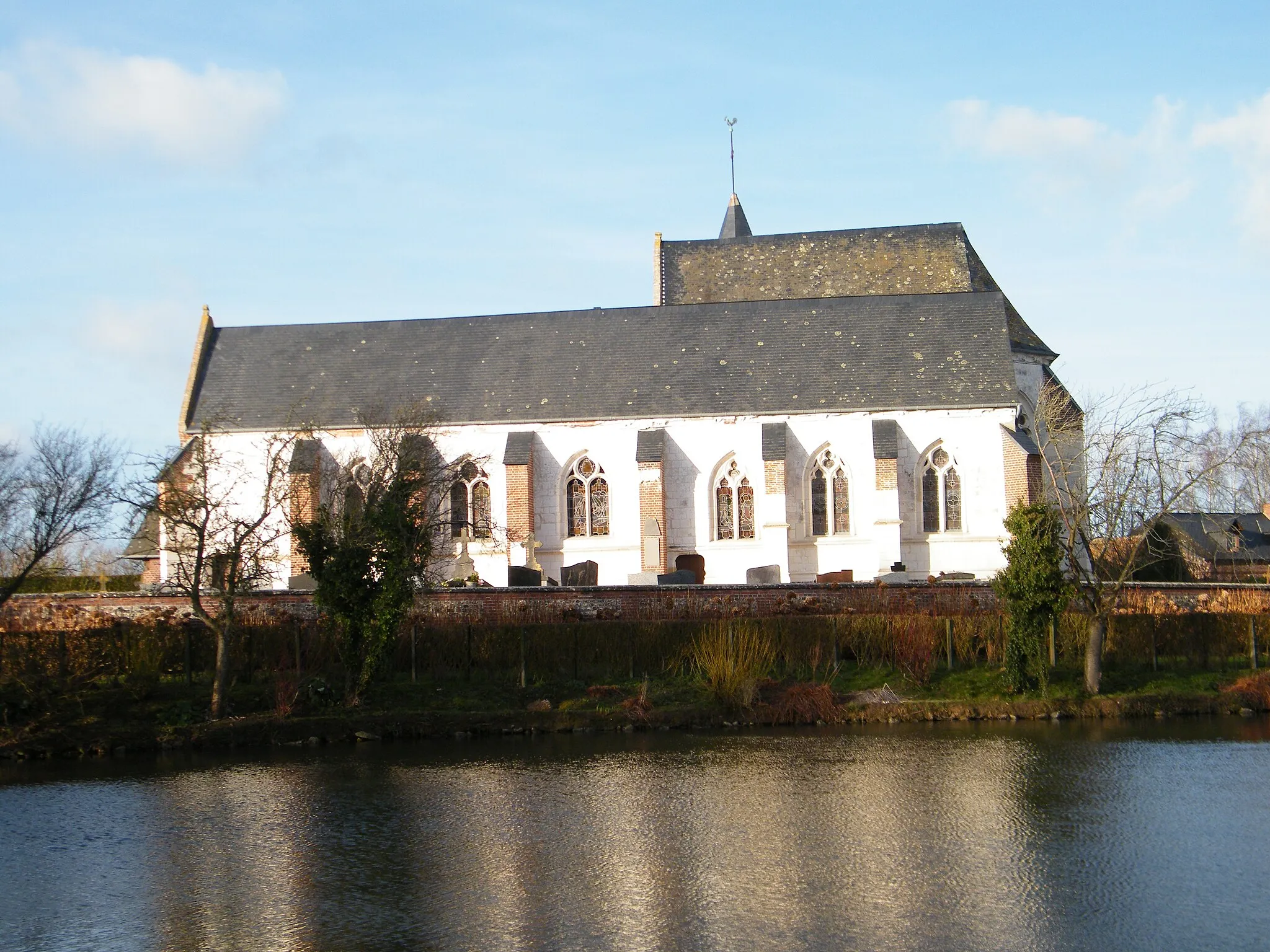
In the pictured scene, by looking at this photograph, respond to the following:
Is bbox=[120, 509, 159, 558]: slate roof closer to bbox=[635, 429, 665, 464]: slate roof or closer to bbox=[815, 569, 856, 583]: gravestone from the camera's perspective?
bbox=[635, 429, 665, 464]: slate roof

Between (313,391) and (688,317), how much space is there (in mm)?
12632

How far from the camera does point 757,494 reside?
38.7m

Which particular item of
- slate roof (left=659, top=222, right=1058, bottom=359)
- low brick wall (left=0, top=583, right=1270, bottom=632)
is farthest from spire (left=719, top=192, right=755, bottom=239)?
low brick wall (left=0, top=583, right=1270, bottom=632)

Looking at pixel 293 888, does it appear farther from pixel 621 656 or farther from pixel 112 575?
pixel 112 575

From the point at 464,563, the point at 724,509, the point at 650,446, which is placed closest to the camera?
the point at 464,563

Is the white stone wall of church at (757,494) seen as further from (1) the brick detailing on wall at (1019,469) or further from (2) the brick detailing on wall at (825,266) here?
(2) the brick detailing on wall at (825,266)

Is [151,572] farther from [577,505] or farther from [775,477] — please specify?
[775,477]

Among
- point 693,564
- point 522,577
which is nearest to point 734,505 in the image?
point 693,564

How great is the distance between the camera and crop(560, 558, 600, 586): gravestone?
117 feet

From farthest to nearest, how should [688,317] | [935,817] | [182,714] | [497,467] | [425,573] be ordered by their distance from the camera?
1. [688,317]
2. [497,467]
3. [425,573]
4. [182,714]
5. [935,817]

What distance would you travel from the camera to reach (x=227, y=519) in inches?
1017

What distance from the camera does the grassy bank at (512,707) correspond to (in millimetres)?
22500

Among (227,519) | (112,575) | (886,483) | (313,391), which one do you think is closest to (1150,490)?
(886,483)

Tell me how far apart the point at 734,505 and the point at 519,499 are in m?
6.53
